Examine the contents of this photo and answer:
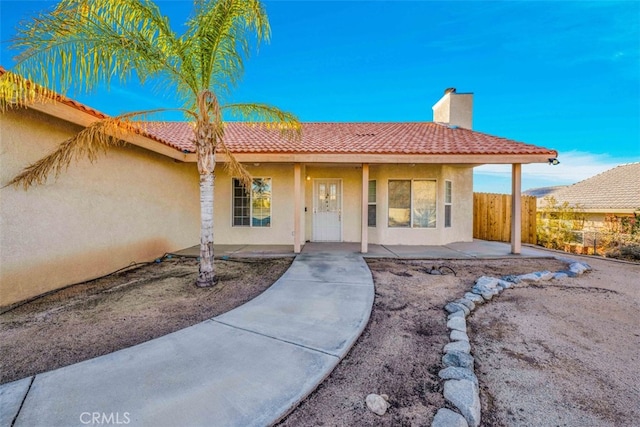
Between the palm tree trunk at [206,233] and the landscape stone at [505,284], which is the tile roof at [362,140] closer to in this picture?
the palm tree trunk at [206,233]

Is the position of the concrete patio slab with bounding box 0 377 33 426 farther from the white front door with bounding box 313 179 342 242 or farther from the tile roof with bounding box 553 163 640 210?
the tile roof with bounding box 553 163 640 210

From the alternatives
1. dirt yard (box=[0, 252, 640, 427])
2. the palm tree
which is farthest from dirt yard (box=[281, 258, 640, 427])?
the palm tree

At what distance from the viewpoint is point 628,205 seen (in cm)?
1320

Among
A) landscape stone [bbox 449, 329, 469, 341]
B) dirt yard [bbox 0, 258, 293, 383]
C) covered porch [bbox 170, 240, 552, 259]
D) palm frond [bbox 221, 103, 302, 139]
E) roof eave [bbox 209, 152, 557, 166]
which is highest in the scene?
palm frond [bbox 221, 103, 302, 139]

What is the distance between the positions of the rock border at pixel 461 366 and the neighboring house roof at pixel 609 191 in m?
11.0

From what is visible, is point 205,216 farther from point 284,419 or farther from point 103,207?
point 284,419

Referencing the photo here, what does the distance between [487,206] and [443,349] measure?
10246 mm

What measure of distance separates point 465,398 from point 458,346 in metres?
1.01

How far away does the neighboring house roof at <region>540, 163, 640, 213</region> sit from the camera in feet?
44.8

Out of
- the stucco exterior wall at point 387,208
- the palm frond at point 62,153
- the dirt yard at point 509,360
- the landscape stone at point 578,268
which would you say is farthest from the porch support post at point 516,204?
the palm frond at point 62,153

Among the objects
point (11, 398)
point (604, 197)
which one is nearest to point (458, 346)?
point (11, 398)

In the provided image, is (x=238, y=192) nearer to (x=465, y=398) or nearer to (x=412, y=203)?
(x=412, y=203)

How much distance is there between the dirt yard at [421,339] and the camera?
229 centimetres

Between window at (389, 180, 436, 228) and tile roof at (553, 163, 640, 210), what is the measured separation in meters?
8.93
